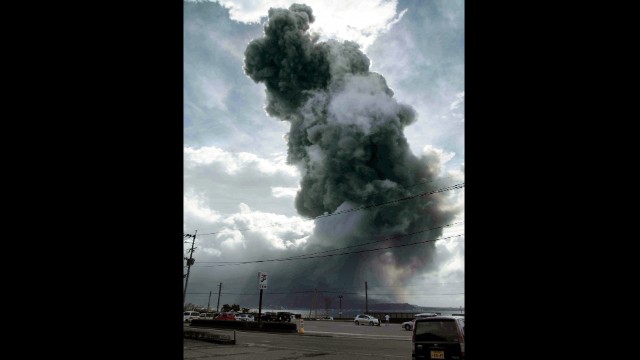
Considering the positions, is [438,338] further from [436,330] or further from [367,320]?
[367,320]

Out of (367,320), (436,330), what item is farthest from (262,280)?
(436,330)

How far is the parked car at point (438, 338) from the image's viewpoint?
27.4 ft

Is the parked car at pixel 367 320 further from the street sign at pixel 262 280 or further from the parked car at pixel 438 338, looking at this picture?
the parked car at pixel 438 338

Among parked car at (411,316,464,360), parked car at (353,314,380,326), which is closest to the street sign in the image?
parked car at (353,314,380,326)

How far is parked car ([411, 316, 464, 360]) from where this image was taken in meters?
Answer: 8.35

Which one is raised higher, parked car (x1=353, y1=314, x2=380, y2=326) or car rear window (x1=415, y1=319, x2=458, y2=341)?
car rear window (x1=415, y1=319, x2=458, y2=341)

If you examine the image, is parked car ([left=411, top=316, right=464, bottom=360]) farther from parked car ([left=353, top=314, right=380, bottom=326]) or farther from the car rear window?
parked car ([left=353, top=314, right=380, bottom=326])

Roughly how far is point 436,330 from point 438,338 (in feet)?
0.63
